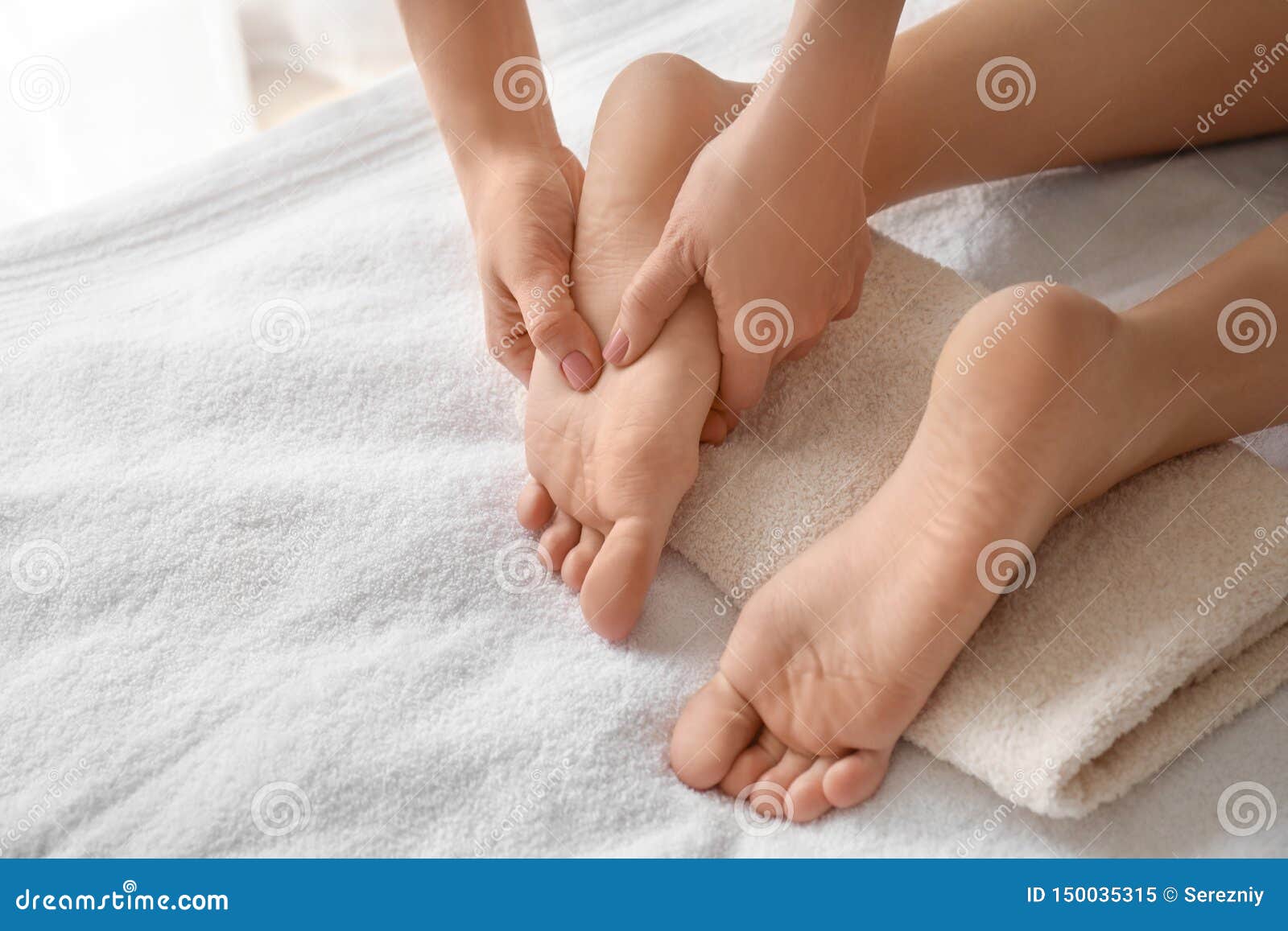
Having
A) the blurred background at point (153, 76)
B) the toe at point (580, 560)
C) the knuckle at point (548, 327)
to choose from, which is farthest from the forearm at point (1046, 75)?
the blurred background at point (153, 76)

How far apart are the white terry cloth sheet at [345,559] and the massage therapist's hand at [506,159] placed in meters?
0.09

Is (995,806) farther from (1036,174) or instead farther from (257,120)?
(257,120)

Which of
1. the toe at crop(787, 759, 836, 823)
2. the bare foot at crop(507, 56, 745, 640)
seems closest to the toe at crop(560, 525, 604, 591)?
the bare foot at crop(507, 56, 745, 640)

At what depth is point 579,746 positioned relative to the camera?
80 cm

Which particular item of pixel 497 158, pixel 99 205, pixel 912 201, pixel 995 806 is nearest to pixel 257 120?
pixel 99 205

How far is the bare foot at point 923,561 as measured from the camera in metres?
0.75

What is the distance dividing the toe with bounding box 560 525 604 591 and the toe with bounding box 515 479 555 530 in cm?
4

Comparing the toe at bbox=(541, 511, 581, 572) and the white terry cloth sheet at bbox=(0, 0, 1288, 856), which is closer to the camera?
the white terry cloth sheet at bbox=(0, 0, 1288, 856)

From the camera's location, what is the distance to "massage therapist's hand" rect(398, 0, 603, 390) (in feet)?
3.24

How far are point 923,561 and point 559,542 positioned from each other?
1.01 ft

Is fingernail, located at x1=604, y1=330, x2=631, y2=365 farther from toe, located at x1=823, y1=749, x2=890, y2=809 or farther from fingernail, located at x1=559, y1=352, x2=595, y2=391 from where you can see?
toe, located at x1=823, y1=749, x2=890, y2=809

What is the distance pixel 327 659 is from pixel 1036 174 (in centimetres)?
86

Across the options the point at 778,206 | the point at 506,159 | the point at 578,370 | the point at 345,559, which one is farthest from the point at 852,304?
the point at 345,559

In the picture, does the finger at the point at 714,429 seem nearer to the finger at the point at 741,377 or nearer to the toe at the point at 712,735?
the finger at the point at 741,377
